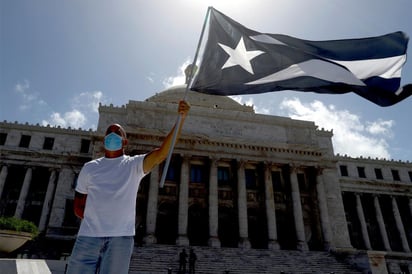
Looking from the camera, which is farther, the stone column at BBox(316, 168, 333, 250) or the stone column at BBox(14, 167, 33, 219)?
the stone column at BBox(14, 167, 33, 219)

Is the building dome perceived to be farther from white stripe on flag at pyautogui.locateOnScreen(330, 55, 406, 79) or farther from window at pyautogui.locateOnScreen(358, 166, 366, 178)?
white stripe on flag at pyautogui.locateOnScreen(330, 55, 406, 79)

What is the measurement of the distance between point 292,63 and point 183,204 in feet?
77.6

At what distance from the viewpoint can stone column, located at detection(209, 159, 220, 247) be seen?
28328 mm

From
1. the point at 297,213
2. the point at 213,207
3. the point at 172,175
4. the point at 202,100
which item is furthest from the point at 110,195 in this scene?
the point at 202,100

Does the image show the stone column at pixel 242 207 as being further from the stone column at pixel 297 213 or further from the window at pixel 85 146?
the window at pixel 85 146

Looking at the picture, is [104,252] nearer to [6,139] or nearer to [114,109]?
[114,109]

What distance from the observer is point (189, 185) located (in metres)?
31.9

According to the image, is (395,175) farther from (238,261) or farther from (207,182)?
(238,261)

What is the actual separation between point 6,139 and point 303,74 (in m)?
36.6

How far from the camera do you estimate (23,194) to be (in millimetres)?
33250

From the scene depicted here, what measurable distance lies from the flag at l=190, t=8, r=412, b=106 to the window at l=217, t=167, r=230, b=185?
25970 millimetres

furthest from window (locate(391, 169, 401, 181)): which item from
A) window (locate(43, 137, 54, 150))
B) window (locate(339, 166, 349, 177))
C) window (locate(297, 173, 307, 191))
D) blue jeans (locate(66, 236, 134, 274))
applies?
blue jeans (locate(66, 236, 134, 274))

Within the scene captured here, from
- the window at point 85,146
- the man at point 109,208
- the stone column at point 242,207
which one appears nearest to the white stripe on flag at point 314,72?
the man at point 109,208

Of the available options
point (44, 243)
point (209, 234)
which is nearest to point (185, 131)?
point (209, 234)
